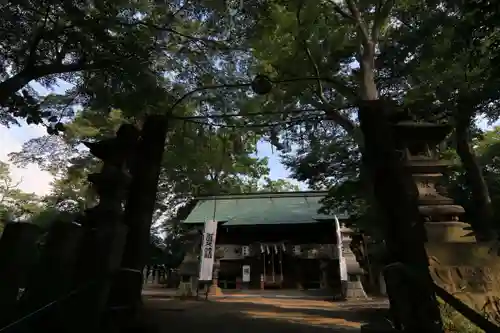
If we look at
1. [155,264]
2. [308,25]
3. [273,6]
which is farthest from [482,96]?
[155,264]

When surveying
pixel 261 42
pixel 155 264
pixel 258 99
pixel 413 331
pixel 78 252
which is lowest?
pixel 413 331

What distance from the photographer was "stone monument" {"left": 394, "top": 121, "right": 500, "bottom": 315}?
20.8 feet

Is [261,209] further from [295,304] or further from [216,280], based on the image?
[295,304]

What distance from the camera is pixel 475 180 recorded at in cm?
1088

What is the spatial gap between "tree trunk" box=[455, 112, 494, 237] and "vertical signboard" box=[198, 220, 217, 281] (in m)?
9.50

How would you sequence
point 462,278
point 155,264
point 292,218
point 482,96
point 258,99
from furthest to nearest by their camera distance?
point 155,264 < point 292,218 < point 258,99 < point 482,96 < point 462,278

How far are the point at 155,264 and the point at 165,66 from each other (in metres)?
A: 20.7

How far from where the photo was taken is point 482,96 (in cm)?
949

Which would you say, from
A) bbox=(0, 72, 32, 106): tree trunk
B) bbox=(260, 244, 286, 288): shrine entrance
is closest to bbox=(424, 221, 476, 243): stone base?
bbox=(0, 72, 32, 106): tree trunk

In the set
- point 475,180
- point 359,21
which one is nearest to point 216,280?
point 475,180

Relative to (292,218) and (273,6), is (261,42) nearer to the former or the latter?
(273,6)

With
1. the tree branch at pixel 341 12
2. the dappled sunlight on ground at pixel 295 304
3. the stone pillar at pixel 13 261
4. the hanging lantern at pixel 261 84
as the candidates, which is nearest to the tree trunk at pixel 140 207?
the stone pillar at pixel 13 261

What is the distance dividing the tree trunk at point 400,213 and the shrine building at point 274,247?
13460 millimetres

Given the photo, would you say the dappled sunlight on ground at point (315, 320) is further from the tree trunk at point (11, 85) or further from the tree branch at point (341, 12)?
the tree branch at point (341, 12)
